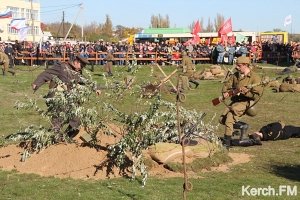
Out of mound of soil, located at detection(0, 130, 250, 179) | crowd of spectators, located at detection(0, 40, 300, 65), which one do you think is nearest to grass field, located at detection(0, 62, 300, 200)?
mound of soil, located at detection(0, 130, 250, 179)

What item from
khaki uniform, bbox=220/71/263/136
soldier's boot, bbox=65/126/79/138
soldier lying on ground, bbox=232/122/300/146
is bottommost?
soldier lying on ground, bbox=232/122/300/146

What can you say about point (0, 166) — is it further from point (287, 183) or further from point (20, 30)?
point (20, 30)

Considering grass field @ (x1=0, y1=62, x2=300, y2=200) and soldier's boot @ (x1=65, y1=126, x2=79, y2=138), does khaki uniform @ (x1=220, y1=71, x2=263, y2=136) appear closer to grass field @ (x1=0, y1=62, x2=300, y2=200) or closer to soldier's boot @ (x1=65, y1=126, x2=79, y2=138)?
grass field @ (x1=0, y1=62, x2=300, y2=200)

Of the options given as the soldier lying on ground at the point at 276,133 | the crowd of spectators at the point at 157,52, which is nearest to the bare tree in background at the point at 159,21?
the crowd of spectators at the point at 157,52

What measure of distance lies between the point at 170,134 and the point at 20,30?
2842cm

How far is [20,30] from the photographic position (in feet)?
113

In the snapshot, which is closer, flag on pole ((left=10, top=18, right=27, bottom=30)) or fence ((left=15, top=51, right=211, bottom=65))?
fence ((left=15, top=51, right=211, bottom=65))

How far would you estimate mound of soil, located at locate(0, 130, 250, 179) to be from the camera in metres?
7.49

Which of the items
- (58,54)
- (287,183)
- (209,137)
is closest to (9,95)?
(209,137)

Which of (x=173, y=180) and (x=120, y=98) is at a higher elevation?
(x=120, y=98)

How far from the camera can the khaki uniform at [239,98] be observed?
31.6 feet
